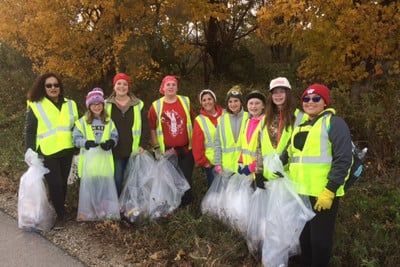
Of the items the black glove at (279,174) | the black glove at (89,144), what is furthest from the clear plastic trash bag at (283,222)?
the black glove at (89,144)

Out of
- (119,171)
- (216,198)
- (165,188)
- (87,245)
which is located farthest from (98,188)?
(216,198)

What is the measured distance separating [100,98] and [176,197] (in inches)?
56.4

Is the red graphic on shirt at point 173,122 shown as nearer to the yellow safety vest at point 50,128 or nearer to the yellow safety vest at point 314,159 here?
the yellow safety vest at point 50,128

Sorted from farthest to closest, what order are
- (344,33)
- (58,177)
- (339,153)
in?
1. (344,33)
2. (58,177)
3. (339,153)

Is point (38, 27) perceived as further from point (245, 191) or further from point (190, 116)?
point (245, 191)

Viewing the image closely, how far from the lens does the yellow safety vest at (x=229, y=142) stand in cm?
442

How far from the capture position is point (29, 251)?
4.33 metres

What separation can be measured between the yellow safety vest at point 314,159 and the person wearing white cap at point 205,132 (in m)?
1.35

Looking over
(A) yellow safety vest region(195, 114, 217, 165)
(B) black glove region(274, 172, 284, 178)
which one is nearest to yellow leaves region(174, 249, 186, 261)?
(A) yellow safety vest region(195, 114, 217, 165)

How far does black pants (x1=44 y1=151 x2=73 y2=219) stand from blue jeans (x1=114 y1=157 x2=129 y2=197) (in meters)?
0.58

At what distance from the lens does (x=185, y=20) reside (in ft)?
32.3

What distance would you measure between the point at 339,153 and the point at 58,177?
3.28 meters

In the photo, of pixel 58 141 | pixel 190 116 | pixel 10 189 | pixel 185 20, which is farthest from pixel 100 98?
pixel 185 20

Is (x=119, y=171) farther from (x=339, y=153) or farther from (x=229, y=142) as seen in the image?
(x=339, y=153)
